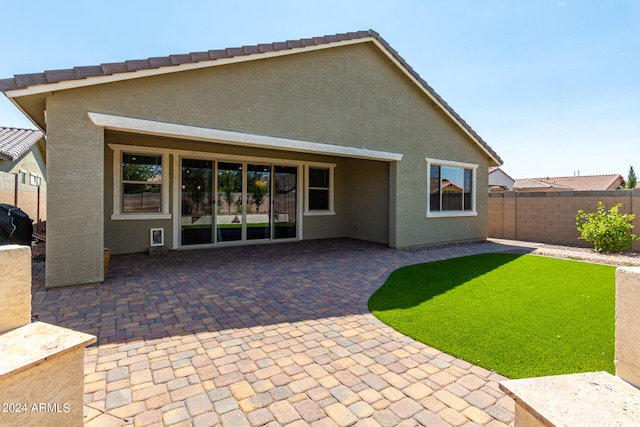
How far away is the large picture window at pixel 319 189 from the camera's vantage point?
38.8 feet

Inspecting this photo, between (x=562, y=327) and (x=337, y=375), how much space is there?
3.31 metres

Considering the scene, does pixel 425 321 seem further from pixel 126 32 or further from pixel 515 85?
pixel 515 85

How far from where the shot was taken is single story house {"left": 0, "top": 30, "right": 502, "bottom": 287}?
5.51 meters

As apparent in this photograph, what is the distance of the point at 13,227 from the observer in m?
6.65

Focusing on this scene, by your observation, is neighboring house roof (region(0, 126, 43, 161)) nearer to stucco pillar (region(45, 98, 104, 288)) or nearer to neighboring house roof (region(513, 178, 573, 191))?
stucco pillar (region(45, 98, 104, 288))

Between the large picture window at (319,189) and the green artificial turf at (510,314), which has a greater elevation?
the large picture window at (319,189)

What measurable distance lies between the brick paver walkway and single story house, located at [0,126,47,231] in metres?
8.97

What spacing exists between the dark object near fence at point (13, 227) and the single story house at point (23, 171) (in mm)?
6036

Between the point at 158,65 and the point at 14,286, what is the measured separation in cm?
510

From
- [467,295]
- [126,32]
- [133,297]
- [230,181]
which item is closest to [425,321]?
[467,295]

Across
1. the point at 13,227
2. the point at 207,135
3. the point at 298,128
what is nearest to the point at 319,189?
the point at 298,128

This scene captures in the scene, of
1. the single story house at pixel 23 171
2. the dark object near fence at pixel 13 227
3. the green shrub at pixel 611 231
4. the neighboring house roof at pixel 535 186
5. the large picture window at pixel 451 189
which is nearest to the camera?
the dark object near fence at pixel 13 227

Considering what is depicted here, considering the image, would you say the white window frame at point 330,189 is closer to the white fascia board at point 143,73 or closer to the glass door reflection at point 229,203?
the glass door reflection at point 229,203

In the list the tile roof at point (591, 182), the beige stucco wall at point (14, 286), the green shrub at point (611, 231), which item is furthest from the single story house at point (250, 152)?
the tile roof at point (591, 182)
